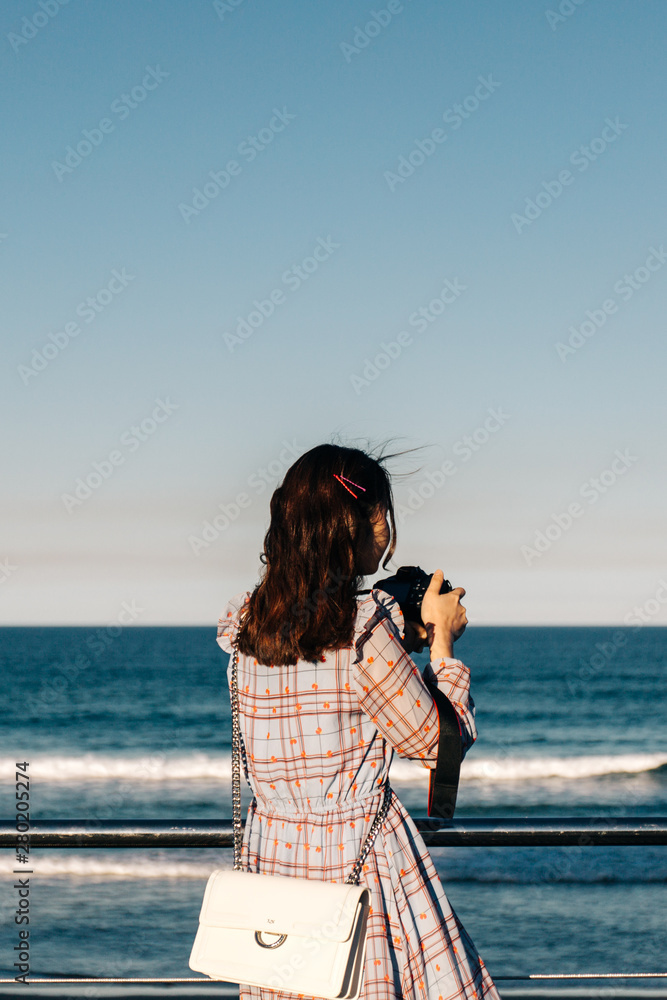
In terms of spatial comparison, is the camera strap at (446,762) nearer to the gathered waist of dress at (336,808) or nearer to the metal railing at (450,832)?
the gathered waist of dress at (336,808)

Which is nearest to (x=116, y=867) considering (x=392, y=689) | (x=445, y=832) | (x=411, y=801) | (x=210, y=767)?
(x=411, y=801)

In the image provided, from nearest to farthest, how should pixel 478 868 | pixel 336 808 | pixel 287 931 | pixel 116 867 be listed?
pixel 287 931, pixel 336 808, pixel 116 867, pixel 478 868

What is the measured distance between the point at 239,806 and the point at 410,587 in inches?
19.1

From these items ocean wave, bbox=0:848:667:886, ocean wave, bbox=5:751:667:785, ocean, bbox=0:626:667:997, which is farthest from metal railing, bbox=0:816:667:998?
ocean wave, bbox=5:751:667:785

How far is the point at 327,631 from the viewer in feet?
4.89

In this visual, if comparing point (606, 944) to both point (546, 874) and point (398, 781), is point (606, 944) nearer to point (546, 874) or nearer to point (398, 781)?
point (546, 874)

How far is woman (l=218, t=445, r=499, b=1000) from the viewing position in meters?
1.49

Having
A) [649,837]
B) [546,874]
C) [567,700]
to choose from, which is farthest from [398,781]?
[567,700]

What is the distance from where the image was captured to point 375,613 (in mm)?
1510

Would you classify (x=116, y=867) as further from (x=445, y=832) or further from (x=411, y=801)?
(x=445, y=832)

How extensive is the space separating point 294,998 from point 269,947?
13 cm

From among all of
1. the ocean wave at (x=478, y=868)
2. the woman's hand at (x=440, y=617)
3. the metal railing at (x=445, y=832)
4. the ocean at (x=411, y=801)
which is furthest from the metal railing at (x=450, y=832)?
the ocean wave at (x=478, y=868)

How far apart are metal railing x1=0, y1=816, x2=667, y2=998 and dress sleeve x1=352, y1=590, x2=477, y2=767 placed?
0.33 m

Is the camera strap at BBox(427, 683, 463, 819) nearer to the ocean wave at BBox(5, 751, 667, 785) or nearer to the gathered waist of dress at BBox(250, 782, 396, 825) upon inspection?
the gathered waist of dress at BBox(250, 782, 396, 825)
